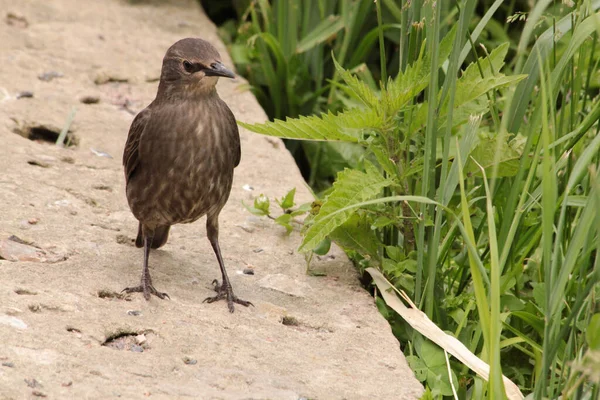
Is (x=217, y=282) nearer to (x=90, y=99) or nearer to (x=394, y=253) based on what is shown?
(x=394, y=253)

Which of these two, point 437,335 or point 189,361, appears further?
point 437,335

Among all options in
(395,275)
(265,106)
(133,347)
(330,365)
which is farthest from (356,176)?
(265,106)

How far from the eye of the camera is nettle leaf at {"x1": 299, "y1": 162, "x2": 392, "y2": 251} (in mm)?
3688

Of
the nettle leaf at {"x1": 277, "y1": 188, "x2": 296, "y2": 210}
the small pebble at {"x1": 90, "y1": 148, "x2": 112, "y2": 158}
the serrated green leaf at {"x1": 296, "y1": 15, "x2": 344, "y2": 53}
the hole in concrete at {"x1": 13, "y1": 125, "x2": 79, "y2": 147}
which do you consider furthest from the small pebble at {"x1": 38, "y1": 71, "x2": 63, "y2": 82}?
the nettle leaf at {"x1": 277, "y1": 188, "x2": 296, "y2": 210}

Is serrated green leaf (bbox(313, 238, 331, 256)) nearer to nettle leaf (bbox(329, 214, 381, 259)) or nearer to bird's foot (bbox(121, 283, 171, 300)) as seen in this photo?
nettle leaf (bbox(329, 214, 381, 259))

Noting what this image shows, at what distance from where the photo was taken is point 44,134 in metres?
5.18

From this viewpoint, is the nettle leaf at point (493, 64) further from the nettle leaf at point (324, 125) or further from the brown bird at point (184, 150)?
the brown bird at point (184, 150)

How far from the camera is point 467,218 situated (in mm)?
3133

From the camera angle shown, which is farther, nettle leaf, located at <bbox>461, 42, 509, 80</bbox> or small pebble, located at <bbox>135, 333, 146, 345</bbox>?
nettle leaf, located at <bbox>461, 42, 509, 80</bbox>

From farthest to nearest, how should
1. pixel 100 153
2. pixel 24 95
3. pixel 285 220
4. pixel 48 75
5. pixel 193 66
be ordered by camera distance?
pixel 48 75 → pixel 24 95 → pixel 100 153 → pixel 285 220 → pixel 193 66

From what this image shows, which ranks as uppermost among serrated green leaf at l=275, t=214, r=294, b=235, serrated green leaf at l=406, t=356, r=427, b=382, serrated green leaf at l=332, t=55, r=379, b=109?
serrated green leaf at l=332, t=55, r=379, b=109

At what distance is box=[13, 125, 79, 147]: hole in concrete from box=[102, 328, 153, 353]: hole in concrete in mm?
1951

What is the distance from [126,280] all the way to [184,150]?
0.60 meters

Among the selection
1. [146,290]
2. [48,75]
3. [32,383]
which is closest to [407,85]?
[146,290]
